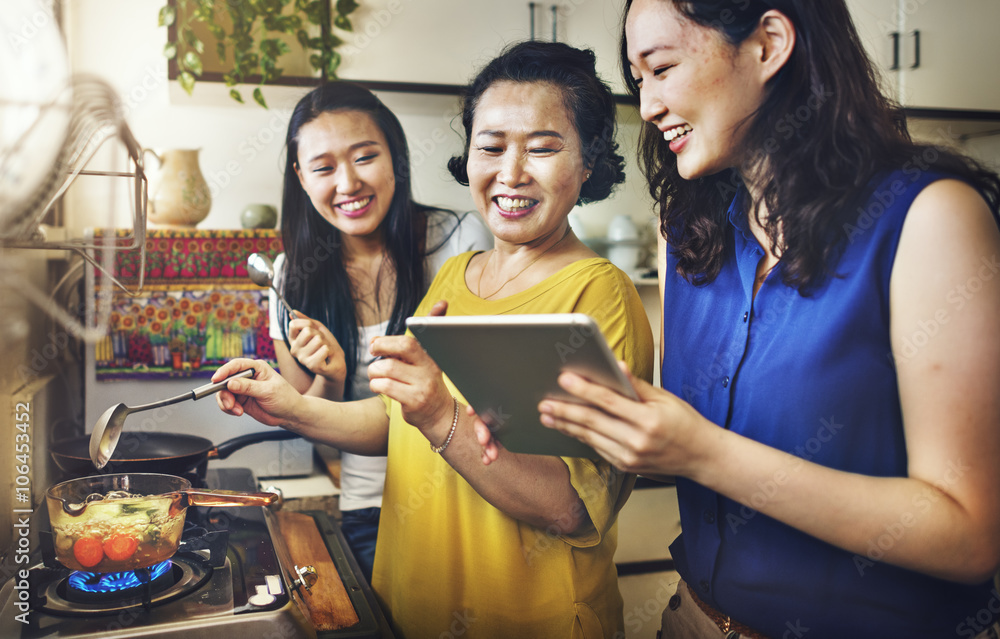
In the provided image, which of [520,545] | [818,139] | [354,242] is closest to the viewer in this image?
[818,139]

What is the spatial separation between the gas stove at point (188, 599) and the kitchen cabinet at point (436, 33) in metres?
1.47

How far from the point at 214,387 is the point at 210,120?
1.41 m

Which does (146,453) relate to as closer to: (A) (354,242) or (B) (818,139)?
(A) (354,242)

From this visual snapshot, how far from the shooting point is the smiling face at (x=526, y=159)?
100 centimetres

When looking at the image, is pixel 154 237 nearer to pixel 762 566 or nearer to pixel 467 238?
pixel 467 238

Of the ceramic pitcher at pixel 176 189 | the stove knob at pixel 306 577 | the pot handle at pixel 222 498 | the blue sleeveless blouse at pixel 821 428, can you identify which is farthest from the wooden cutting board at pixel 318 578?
the ceramic pitcher at pixel 176 189

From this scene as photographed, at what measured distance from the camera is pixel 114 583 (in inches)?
34.5

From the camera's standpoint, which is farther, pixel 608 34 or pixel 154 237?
pixel 608 34

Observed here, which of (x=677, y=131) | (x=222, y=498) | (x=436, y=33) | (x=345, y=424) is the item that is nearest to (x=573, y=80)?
(x=677, y=131)

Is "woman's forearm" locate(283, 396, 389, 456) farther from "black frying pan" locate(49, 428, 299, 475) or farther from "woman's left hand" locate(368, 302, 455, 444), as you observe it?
"woman's left hand" locate(368, 302, 455, 444)

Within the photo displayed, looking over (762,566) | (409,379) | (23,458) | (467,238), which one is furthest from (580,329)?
(23,458)

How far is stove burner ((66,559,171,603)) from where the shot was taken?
849 mm

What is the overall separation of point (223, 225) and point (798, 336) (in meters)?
1.96

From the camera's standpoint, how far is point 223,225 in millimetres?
2215
